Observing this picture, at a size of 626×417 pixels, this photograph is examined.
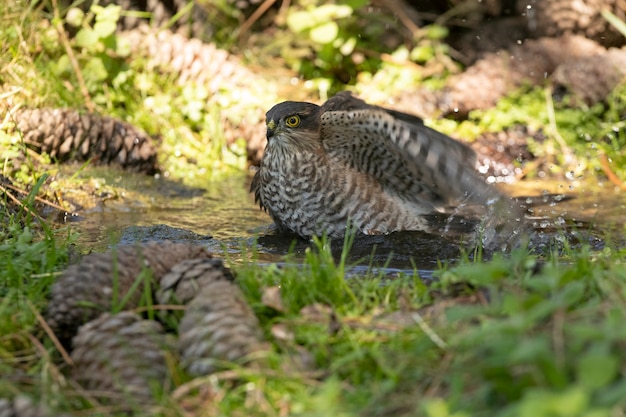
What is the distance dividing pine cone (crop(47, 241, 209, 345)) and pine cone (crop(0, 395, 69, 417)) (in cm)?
62

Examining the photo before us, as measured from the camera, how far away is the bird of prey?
582cm

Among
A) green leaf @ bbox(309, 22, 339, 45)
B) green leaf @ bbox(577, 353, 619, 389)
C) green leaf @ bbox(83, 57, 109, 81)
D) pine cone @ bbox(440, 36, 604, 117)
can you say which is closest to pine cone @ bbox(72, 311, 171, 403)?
green leaf @ bbox(577, 353, 619, 389)

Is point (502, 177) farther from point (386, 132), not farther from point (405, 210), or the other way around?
point (386, 132)

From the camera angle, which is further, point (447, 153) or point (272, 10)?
point (272, 10)

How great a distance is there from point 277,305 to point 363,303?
38cm

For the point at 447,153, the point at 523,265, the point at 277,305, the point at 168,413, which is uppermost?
the point at 447,153

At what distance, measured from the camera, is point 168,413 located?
9.05ft

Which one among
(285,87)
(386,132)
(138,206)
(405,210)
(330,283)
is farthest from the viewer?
(285,87)

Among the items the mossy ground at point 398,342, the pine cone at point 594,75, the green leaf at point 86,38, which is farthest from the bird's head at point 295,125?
the pine cone at point 594,75

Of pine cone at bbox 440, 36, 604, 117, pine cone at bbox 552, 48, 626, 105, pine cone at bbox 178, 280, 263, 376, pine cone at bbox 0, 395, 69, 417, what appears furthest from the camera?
pine cone at bbox 440, 36, 604, 117

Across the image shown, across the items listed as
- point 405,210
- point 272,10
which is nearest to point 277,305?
point 405,210

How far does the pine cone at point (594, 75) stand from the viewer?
27.6 feet

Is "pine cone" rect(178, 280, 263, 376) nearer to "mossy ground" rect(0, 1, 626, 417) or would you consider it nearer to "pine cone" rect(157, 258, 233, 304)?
"mossy ground" rect(0, 1, 626, 417)

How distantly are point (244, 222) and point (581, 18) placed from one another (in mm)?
4590
